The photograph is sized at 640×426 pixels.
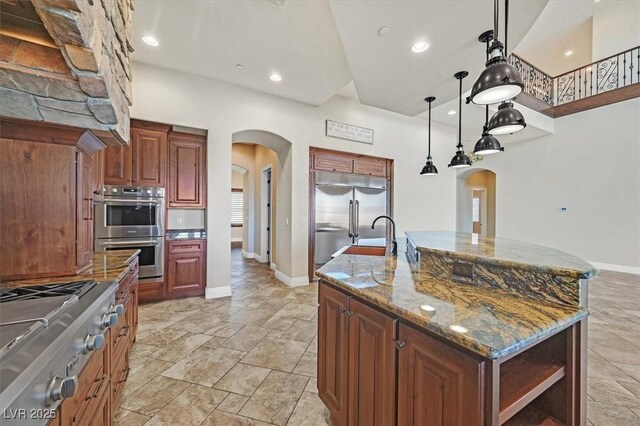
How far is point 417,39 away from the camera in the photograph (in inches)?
99.6

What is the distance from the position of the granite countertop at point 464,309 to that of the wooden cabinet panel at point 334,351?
12cm

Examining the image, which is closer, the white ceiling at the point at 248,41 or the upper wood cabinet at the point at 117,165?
the white ceiling at the point at 248,41

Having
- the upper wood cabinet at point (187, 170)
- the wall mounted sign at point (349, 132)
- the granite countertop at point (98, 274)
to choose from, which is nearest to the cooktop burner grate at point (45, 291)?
the granite countertop at point (98, 274)

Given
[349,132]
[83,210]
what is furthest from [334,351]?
[349,132]

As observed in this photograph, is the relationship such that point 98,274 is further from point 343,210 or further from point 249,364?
point 343,210

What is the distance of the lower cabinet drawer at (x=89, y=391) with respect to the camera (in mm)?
843

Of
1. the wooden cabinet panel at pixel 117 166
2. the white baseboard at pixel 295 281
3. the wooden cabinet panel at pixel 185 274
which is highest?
the wooden cabinet panel at pixel 117 166

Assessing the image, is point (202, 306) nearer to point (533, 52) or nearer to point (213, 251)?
point (213, 251)

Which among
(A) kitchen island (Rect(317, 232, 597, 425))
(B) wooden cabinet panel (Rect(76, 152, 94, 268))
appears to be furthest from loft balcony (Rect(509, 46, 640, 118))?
(B) wooden cabinet panel (Rect(76, 152, 94, 268))

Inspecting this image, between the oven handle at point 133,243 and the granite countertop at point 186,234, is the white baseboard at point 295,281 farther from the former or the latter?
the oven handle at point 133,243

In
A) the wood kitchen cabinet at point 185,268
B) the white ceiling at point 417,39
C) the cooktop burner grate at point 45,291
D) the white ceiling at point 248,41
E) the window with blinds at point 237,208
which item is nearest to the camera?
the cooktop burner grate at point 45,291

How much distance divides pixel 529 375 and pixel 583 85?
29.8 ft

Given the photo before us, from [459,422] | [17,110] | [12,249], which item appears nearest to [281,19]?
[17,110]

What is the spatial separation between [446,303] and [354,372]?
0.59 meters
